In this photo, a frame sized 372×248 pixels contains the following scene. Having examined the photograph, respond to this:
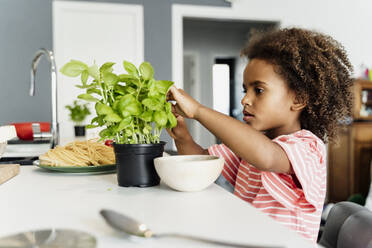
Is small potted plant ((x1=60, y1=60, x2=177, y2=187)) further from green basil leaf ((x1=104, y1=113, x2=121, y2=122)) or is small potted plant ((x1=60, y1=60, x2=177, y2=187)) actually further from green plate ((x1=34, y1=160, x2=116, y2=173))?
green plate ((x1=34, y1=160, x2=116, y2=173))

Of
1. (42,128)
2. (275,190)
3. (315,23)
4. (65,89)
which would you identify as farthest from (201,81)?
(275,190)

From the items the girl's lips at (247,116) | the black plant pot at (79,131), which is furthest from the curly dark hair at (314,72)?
the black plant pot at (79,131)

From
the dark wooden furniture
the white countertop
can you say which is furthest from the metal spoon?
the dark wooden furniture

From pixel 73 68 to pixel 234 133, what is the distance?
0.36 m

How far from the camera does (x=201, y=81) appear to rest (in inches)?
310

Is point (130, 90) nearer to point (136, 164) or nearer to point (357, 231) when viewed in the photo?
point (136, 164)

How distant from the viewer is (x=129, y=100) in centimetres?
68

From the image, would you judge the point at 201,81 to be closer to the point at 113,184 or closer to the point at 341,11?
the point at 341,11

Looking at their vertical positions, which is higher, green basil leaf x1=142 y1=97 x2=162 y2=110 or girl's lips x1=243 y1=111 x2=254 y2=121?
green basil leaf x1=142 y1=97 x2=162 y2=110

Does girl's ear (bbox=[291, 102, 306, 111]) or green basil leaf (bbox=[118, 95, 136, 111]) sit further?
girl's ear (bbox=[291, 102, 306, 111])

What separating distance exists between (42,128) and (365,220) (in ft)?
4.32

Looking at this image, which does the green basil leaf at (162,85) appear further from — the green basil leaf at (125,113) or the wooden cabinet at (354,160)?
the wooden cabinet at (354,160)

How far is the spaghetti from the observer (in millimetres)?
916

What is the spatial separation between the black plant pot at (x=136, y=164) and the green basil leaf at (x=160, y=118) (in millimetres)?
65
